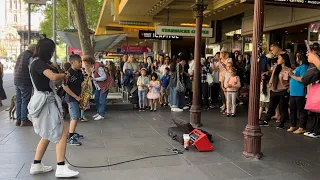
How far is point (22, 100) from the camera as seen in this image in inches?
290

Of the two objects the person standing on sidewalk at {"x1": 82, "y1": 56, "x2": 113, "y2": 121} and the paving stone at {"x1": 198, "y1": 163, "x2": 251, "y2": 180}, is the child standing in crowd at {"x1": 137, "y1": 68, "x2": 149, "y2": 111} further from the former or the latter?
the paving stone at {"x1": 198, "y1": 163, "x2": 251, "y2": 180}

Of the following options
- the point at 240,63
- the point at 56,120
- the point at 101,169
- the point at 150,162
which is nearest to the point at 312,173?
the point at 150,162

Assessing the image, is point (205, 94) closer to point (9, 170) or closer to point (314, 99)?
point (314, 99)

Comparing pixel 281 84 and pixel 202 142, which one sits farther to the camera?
pixel 281 84

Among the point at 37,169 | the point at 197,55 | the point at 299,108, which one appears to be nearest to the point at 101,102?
the point at 197,55

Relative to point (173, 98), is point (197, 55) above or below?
above

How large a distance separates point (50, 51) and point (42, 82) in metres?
0.44

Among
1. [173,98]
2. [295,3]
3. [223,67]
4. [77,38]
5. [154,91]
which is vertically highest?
[295,3]

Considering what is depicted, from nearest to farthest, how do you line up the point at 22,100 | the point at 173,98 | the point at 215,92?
the point at 22,100
the point at 173,98
the point at 215,92

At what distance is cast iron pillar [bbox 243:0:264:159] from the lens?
4.96 metres

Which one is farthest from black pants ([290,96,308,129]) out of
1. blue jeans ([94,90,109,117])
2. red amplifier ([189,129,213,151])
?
blue jeans ([94,90,109,117])

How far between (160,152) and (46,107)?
2.17 meters

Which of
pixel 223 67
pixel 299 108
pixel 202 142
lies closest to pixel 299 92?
pixel 299 108

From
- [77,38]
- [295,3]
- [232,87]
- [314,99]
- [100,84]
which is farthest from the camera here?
[77,38]
